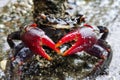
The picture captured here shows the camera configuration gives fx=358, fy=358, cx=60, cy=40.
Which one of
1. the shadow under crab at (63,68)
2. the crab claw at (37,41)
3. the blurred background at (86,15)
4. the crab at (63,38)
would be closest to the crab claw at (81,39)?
the crab at (63,38)

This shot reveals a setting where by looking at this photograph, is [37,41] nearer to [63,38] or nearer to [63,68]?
[63,38]

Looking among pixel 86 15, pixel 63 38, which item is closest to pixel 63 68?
pixel 63 38

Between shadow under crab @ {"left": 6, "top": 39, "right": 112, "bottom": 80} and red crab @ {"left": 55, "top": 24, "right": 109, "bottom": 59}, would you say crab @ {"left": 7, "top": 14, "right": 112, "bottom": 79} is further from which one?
shadow under crab @ {"left": 6, "top": 39, "right": 112, "bottom": 80}

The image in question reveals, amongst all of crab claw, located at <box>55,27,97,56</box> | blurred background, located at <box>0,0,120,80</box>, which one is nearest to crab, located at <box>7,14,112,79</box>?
crab claw, located at <box>55,27,97,56</box>

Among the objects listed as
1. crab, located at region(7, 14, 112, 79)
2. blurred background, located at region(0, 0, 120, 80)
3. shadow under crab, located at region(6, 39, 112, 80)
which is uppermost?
crab, located at region(7, 14, 112, 79)

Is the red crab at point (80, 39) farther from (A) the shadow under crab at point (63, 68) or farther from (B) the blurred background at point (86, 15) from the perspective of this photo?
(B) the blurred background at point (86, 15)

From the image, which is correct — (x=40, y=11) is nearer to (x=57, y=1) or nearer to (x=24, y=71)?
(x=57, y=1)

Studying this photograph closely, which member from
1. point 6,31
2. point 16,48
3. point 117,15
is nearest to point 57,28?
point 16,48
